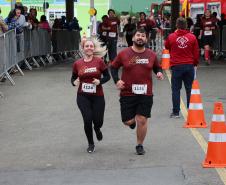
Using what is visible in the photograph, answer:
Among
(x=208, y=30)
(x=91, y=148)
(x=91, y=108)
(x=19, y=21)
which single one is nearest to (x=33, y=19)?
(x=19, y=21)

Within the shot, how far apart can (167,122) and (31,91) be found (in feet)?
18.4

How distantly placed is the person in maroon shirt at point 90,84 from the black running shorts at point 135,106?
374 millimetres

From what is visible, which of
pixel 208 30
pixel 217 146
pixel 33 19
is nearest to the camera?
pixel 217 146

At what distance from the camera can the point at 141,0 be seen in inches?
2313

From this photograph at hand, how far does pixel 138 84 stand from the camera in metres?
8.31

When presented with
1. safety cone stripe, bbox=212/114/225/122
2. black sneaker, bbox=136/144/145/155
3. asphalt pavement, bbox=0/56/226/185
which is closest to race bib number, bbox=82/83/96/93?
asphalt pavement, bbox=0/56/226/185

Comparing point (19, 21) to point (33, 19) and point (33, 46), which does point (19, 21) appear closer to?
point (33, 46)

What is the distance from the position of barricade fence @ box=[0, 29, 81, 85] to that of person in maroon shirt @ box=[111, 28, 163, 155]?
7.97 metres

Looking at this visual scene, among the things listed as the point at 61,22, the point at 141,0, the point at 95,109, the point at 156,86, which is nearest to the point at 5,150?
the point at 95,109

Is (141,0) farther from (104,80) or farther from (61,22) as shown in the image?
(104,80)

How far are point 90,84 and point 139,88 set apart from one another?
666 mm

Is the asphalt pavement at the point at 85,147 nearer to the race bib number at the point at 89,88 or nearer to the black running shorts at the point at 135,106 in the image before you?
the black running shorts at the point at 135,106

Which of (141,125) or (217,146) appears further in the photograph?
(141,125)

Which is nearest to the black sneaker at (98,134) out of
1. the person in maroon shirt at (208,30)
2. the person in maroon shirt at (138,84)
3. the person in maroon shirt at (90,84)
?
the person in maroon shirt at (90,84)
